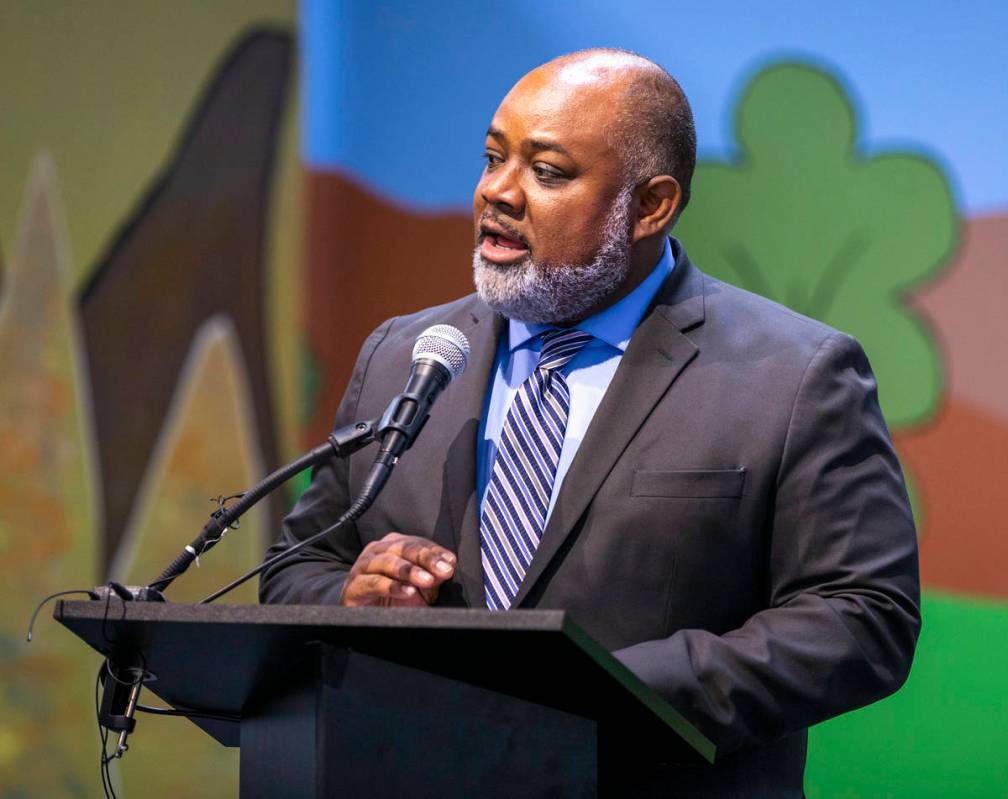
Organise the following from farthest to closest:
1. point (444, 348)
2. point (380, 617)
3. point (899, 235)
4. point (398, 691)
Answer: point (899, 235) → point (444, 348) → point (398, 691) → point (380, 617)

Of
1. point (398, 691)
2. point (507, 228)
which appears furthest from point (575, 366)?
point (398, 691)

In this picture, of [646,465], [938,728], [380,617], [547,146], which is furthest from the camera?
[938,728]

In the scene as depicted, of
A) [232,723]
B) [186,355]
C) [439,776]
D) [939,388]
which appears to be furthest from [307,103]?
[439,776]

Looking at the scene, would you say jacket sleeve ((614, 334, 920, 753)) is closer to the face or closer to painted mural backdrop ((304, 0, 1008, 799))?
the face

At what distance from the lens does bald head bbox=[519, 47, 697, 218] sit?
2.22 m

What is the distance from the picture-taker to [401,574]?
1.68 metres

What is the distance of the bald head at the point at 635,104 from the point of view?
7.28ft

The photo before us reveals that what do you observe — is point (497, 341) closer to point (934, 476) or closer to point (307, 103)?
point (934, 476)

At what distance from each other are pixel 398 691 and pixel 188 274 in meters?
2.67

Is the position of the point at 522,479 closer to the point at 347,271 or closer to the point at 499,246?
the point at 499,246

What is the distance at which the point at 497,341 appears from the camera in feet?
7.61

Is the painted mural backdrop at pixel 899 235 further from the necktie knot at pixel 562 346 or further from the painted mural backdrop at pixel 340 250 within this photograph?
the necktie knot at pixel 562 346

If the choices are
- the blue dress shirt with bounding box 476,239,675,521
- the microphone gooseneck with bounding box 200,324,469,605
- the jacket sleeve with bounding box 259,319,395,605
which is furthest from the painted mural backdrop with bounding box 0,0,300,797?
the microphone gooseneck with bounding box 200,324,469,605

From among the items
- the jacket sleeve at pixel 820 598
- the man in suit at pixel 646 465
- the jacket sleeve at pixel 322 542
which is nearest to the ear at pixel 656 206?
the man in suit at pixel 646 465
